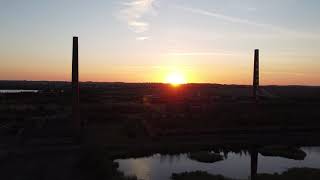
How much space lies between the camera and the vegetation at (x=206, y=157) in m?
30.1

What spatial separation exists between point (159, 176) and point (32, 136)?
44.7 feet

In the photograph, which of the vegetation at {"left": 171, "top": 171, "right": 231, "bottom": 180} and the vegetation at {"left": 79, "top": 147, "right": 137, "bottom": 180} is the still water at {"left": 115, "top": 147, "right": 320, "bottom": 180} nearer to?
the vegetation at {"left": 171, "top": 171, "right": 231, "bottom": 180}

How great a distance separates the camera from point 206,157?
3047cm

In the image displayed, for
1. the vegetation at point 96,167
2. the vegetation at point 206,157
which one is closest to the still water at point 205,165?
the vegetation at point 206,157

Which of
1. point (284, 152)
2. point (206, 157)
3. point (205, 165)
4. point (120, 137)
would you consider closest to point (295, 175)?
point (205, 165)

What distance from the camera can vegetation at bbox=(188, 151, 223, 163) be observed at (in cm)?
3011

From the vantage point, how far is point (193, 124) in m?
45.8

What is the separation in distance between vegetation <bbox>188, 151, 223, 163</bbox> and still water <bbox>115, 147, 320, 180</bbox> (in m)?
0.43

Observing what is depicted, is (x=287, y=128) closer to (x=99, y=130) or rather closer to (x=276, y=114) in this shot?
(x=276, y=114)

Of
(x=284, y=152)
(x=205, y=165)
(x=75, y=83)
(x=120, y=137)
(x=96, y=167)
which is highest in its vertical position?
(x=75, y=83)

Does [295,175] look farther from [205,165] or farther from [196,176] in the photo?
[205,165]

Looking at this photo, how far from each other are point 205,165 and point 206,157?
1.67m

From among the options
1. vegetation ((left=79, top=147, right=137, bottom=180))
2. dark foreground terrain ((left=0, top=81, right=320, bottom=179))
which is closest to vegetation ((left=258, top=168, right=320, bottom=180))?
dark foreground terrain ((left=0, top=81, right=320, bottom=179))

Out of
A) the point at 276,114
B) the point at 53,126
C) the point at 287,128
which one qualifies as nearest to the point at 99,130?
the point at 53,126
